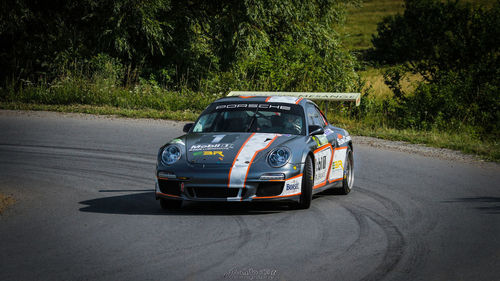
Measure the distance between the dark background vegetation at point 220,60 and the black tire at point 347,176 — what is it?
8.46 meters

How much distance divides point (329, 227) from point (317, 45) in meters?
19.3

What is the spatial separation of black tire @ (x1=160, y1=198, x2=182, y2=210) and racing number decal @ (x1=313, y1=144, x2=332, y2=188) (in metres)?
1.67

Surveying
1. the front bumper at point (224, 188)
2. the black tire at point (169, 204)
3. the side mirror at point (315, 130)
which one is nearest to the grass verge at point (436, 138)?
the side mirror at point (315, 130)

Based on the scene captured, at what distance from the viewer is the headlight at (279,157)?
784 cm

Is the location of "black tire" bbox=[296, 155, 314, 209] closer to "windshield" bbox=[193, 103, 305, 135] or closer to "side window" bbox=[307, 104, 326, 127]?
"windshield" bbox=[193, 103, 305, 135]

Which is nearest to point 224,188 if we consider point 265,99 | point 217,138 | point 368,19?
point 217,138

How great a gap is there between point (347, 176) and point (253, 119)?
1.70 m

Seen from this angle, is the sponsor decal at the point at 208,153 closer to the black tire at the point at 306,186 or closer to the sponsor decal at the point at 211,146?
the sponsor decal at the point at 211,146

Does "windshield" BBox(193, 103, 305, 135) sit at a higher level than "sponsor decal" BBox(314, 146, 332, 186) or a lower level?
higher

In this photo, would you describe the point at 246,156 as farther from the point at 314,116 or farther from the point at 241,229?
the point at 314,116

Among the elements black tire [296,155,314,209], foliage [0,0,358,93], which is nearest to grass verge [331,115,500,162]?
foliage [0,0,358,93]

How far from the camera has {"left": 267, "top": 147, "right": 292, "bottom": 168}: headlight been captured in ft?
25.7

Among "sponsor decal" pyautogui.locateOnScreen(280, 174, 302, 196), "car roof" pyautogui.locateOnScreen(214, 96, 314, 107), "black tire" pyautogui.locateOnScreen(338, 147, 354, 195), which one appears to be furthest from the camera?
"black tire" pyautogui.locateOnScreen(338, 147, 354, 195)

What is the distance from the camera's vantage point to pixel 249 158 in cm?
781
